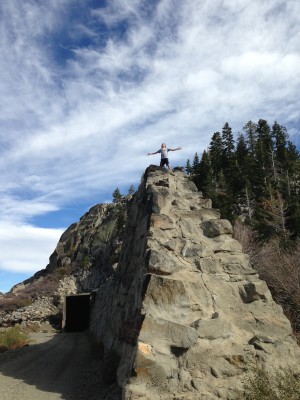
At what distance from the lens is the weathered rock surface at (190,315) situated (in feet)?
20.4

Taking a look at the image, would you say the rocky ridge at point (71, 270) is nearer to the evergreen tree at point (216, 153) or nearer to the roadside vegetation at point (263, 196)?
the roadside vegetation at point (263, 196)

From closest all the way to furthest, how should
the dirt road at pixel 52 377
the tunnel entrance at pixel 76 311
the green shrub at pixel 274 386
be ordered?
1. the green shrub at pixel 274 386
2. the dirt road at pixel 52 377
3. the tunnel entrance at pixel 76 311

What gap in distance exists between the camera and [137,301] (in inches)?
297

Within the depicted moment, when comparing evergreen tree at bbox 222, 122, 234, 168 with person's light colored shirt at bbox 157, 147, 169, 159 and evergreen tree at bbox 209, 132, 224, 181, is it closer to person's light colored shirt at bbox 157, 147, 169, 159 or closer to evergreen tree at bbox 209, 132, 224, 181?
evergreen tree at bbox 209, 132, 224, 181

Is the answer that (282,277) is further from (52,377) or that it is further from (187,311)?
(52,377)

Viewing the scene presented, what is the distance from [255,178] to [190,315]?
53.4 metres

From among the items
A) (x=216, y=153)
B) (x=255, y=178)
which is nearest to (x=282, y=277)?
(x=255, y=178)

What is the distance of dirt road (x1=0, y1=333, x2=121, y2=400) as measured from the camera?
749cm

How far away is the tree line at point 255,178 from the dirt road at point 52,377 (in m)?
23.5

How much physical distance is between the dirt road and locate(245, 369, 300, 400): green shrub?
92.6 inches

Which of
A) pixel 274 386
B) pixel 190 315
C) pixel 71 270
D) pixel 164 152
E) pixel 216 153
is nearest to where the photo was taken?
pixel 274 386

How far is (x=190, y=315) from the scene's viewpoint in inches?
281

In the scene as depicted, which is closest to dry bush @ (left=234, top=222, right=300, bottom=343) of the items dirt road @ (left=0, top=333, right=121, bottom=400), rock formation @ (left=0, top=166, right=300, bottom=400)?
rock formation @ (left=0, top=166, right=300, bottom=400)

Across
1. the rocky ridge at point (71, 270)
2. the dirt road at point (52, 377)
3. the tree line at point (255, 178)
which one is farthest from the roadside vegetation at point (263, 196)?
the rocky ridge at point (71, 270)
